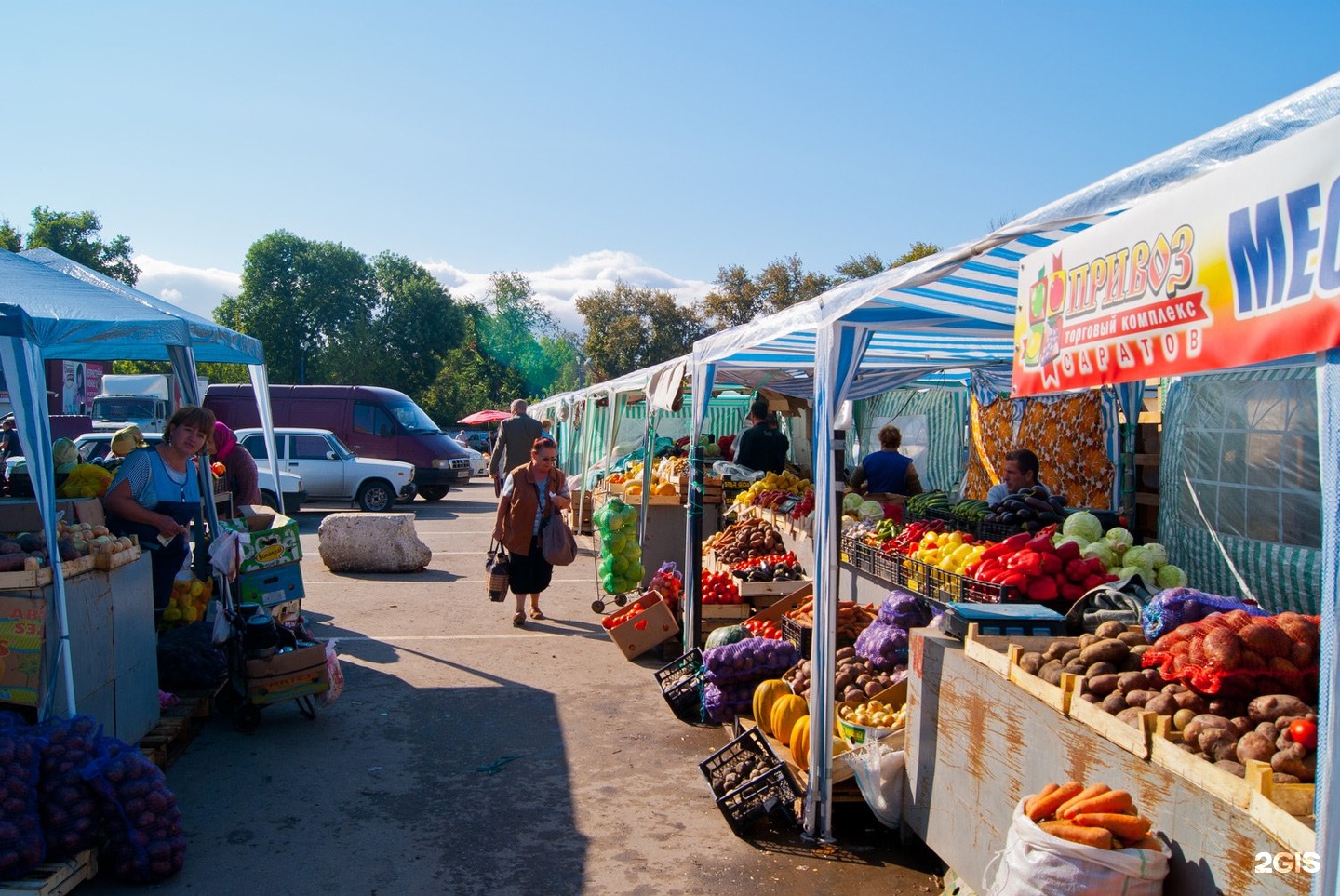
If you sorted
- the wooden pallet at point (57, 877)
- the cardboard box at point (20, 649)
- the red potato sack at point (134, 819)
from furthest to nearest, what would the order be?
the cardboard box at point (20, 649) < the red potato sack at point (134, 819) < the wooden pallet at point (57, 877)

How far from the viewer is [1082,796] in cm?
289

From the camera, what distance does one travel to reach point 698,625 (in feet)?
25.2

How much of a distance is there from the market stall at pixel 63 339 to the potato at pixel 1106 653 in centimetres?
450

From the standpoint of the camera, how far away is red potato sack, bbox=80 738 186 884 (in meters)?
4.16

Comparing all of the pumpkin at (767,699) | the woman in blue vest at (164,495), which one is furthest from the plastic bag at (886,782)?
the woman in blue vest at (164,495)

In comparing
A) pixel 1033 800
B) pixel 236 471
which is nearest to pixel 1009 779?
pixel 1033 800

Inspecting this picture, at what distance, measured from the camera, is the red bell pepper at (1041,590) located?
16.6 feet

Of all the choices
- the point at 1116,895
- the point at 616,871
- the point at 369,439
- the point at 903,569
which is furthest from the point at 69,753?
the point at 369,439

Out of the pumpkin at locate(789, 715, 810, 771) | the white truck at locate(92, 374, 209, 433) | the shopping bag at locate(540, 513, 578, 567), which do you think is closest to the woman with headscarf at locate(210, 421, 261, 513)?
the shopping bag at locate(540, 513, 578, 567)

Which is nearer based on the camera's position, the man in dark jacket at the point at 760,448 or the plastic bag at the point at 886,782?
the plastic bag at the point at 886,782

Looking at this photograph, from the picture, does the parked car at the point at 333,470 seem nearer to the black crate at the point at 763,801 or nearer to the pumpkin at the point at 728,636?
the pumpkin at the point at 728,636

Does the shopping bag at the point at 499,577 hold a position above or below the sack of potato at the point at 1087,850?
below

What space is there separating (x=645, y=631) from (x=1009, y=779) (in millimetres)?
5019

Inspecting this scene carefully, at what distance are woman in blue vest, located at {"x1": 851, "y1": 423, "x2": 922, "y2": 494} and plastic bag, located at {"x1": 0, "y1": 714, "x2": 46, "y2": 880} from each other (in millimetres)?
8084
